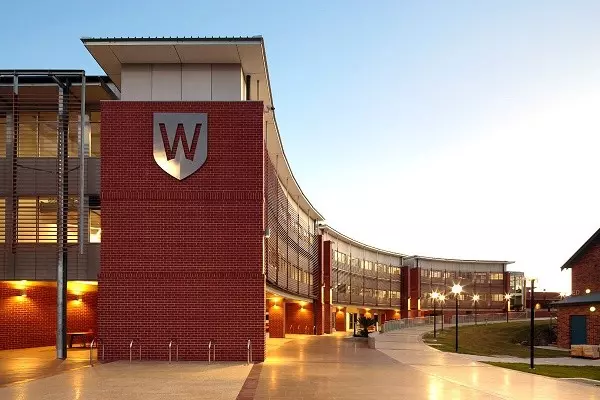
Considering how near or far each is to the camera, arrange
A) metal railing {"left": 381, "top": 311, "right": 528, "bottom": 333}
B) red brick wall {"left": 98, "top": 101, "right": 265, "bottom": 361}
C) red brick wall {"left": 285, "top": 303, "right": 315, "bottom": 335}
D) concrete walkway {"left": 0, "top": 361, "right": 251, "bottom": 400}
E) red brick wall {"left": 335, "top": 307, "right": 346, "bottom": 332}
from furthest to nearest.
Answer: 1. red brick wall {"left": 335, "top": 307, "right": 346, "bottom": 332}
2. metal railing {"left": 381, "top": 311, "right": 528, "bottom": 333}
3. red brick wall {"left": 285, "top": 303, "right": 315, "bottom": 335}
4. red brick wall {"left": 98, "top": 101, "right": 265, "bottom": 361}
5. concrete walkway {"left": 0, "top": 361, "right": 251, "bottom": 400}

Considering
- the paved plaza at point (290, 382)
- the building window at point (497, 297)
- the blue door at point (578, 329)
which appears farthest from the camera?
the building window at point (497, 297)

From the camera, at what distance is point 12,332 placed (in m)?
30.8

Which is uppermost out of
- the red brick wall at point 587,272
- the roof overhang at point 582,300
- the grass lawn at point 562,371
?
the red brick wall at point 587,272

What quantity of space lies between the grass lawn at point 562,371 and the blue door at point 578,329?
13245mm

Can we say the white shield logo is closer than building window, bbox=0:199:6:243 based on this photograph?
Yes

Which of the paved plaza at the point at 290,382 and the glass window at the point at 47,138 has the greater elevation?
the glass window at the point at 47,138

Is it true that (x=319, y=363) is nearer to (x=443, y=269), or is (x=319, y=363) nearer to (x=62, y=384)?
(x=62, y=384)

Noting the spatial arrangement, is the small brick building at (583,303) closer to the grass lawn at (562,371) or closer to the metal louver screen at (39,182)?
the grass lawn at (562,371)

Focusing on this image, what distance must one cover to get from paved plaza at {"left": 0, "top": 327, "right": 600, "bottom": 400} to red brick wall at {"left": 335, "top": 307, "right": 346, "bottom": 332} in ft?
186

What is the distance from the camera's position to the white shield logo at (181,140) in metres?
27.2

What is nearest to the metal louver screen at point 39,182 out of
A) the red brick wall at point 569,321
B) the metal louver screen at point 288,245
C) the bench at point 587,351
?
the metal louver screen at point 288,245

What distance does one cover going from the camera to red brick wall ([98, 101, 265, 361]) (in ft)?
87.1

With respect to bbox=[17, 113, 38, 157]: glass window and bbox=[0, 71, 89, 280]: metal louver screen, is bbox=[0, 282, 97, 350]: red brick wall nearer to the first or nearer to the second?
bbox=[0, 71, 89, 280]: metal louver screen

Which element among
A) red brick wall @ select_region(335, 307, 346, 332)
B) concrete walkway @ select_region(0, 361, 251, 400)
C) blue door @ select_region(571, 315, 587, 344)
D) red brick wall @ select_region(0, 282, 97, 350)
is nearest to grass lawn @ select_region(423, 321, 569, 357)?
blue door @ select_region(571, 315, 587, 344)
